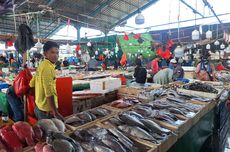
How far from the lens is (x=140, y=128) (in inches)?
75.7

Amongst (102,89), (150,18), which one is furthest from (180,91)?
(150,18)

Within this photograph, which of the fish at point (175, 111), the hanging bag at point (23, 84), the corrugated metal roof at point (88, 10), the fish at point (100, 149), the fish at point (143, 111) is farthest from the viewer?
the corrugated metal roof at point (88, 10)

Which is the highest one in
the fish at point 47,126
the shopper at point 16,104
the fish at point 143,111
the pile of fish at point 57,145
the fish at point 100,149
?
the fish at point 47,126

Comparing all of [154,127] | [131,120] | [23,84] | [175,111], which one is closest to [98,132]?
[131,120]

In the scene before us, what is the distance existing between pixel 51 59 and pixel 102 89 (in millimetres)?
1689

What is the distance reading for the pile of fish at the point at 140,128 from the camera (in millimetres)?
1794

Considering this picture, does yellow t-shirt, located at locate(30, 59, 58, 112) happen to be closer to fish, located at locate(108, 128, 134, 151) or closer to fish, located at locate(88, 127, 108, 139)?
fish, located at locate(88, 127, 108, 139)

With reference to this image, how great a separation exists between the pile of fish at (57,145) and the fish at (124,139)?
0.37 m

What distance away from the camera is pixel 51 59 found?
264cm

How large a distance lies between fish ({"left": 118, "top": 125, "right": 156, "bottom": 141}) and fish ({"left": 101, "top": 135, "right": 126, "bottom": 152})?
224 mm

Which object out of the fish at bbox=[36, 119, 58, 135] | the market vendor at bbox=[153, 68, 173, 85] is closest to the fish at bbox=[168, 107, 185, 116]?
the fish at bbox=[36, 119, 58, 135]

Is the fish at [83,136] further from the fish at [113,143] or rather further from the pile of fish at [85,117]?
the pile of fish at [85,117]

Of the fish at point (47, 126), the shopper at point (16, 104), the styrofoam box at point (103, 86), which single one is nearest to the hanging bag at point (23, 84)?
the shopper at point (16, 104)

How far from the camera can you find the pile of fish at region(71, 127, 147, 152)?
1.55m
